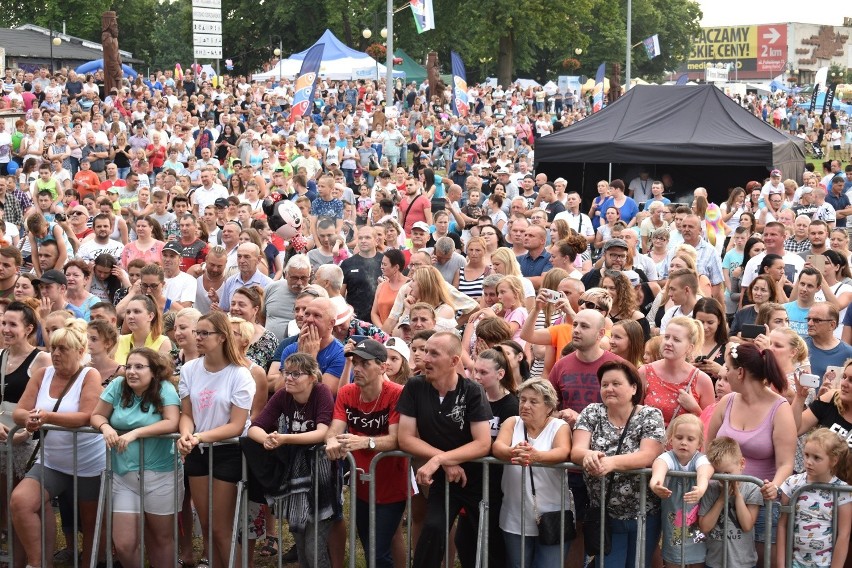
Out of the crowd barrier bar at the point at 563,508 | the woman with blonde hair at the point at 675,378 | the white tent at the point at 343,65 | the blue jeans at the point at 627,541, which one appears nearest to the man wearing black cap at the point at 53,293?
the crowd barrier bar at the point at 563,508

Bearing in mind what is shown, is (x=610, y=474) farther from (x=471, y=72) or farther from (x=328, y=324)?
(x=471, y=72)

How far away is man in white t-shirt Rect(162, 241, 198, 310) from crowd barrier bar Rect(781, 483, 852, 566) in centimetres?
562

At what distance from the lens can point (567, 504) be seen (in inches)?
233

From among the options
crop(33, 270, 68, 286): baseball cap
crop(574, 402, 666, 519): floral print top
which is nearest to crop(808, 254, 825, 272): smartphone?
crop(574, 402, 666, 519): floral print top

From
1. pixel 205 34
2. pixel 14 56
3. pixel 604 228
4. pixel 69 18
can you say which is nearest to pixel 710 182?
pixel 604 228

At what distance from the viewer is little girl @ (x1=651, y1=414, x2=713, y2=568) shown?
5.49 m

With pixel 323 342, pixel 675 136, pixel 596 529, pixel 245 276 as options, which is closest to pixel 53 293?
pixel 245 276

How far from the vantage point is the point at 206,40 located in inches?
1230

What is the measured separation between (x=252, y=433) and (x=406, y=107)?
3454cm

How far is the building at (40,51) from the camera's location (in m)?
56.2

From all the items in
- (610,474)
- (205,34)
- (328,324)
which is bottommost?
(610,474)

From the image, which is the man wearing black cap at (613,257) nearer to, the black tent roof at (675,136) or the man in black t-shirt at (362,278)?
the man in black t-shirt at (362,278)

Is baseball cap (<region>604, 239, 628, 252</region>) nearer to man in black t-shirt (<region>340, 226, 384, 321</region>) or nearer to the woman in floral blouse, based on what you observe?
man in black t-shirt (<region>340, 226, 384, 321</region>)

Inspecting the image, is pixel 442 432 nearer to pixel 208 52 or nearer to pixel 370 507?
pixel 370 507
